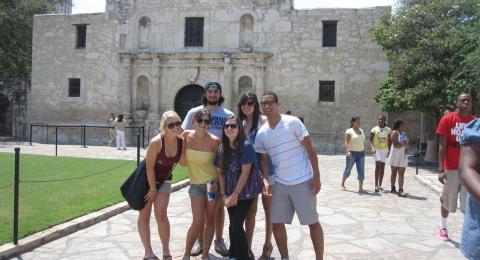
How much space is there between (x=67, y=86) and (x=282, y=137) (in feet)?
69.6

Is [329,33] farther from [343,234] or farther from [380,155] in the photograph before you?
[343,234]

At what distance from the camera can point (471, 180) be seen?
253 centimetres

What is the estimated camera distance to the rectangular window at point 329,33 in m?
21.1

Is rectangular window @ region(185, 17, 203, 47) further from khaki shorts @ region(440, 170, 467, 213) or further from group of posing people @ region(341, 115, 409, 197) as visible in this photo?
khaki shorts @ region(440, 170, 467, 213)

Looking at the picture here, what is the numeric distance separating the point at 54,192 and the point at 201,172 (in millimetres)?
4540

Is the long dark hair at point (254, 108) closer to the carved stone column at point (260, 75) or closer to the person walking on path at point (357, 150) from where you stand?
the person walking on path at point (357, 150)

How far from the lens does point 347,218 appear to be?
789 cm

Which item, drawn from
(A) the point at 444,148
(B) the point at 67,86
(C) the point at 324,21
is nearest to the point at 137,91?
(B) the point at 67,86

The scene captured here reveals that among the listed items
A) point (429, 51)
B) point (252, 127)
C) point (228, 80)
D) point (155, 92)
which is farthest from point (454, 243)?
point (155, 92)

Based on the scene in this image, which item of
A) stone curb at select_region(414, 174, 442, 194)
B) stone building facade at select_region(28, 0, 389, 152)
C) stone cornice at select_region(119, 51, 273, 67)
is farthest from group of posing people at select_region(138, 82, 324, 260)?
stone cornice at select_region(119, 51, 273, 67)

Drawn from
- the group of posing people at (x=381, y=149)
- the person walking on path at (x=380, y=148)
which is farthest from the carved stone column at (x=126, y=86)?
the person walking on path at (x=380, y=148)

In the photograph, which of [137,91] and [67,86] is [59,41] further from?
[137,91]

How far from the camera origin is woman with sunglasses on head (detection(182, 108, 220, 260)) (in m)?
5.20

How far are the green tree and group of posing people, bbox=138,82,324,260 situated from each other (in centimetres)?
2258
